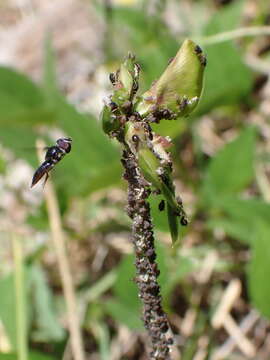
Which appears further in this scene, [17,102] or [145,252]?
[17,102]

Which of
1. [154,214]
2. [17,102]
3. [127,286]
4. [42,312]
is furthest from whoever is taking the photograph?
[17,102]

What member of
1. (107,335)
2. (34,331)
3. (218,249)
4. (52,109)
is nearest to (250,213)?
(218,249)

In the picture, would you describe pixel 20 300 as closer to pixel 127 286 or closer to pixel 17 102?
pixel 127 286

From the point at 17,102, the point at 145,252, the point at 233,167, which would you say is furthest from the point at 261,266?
the point at 17,102

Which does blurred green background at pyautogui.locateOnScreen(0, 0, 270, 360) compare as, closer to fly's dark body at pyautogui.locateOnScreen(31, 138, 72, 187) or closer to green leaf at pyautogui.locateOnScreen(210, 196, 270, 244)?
green leaf at pyautogui.locateOnScreen(210, 196, 270, 244)

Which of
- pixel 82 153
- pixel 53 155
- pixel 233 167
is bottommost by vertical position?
pixel 53 155

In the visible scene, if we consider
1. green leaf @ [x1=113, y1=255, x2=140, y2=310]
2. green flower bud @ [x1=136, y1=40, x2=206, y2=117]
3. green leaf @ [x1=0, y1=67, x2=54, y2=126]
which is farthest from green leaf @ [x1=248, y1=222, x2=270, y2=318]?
green leaf @ [x1=0, y1=67, x2=54, y2=126]
